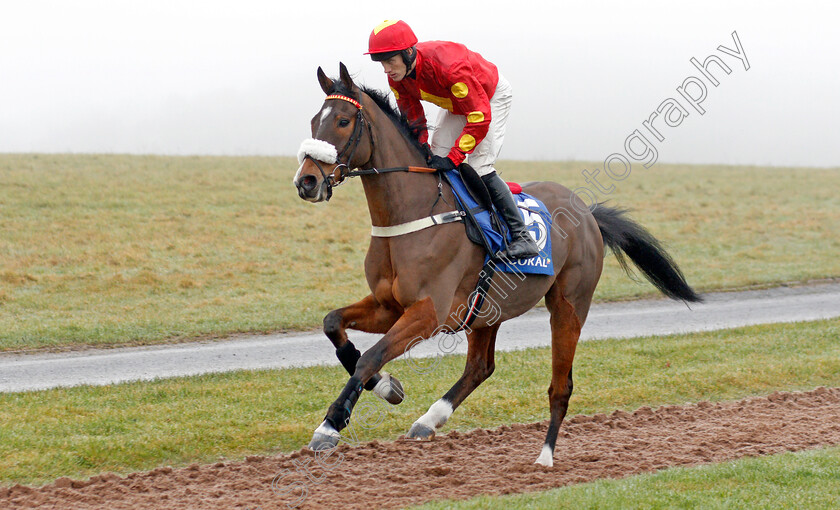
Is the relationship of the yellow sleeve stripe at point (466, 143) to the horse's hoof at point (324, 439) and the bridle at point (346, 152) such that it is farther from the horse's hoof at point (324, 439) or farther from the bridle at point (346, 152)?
the horse's hoof at point (324, 439)

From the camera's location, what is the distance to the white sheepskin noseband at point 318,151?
4.71 meters

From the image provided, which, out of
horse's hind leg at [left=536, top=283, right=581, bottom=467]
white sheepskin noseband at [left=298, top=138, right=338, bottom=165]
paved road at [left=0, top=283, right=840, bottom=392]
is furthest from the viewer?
paved road at [left=0, top=283, right=840, bottom=392]

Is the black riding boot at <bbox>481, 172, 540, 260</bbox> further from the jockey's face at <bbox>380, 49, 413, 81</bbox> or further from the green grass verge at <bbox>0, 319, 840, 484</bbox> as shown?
the green grass verge at <bbox>0, 319, 840, 484</bbox>

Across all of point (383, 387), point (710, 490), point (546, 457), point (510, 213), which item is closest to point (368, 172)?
point (510, 213)

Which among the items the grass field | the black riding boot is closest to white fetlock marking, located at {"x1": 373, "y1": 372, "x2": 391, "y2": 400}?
the black riding boot

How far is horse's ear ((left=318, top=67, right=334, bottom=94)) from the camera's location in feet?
16.6

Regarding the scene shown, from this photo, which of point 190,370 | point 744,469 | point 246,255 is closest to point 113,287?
point 246,255

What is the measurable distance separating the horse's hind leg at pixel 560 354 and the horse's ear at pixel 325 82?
241 centimetres

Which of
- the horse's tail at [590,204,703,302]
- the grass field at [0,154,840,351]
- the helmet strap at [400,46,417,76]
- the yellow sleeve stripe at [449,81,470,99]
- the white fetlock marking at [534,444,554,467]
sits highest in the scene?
the helmet strap at [400,46,417,76]

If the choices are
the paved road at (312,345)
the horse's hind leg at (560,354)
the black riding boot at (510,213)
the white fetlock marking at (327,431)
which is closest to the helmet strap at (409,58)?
the black riding boot at (510,213)

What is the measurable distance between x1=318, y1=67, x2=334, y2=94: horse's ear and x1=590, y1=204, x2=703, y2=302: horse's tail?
10.1 ft

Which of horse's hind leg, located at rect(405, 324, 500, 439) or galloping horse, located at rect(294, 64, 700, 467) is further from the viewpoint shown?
horse's hind leg, located at rect(405, 324, 500, 439)

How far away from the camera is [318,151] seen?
186 inches

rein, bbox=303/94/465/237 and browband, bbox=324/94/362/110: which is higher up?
browband, bbox=324/94/362/110
